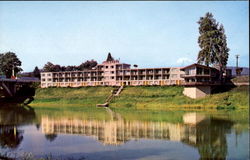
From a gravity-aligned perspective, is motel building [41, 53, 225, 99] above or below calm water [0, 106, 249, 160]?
above

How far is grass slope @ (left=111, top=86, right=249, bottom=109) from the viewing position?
173ft

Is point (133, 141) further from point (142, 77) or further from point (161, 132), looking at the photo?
point (142, 77)

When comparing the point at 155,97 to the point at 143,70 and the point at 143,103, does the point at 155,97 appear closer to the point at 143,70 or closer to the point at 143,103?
the point at 143,103

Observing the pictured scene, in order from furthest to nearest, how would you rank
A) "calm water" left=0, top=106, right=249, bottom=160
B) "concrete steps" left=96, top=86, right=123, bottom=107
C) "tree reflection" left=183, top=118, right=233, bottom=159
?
1. "concrete steps" left=96, top=86, right=123, bottom=107
2. "tree reflection" left=183, top=118, right=233, bottom=159
3. "calm water" left=0, top=106, right=249, bottom=160

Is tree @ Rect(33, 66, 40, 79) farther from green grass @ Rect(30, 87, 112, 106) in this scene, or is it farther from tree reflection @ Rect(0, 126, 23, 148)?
tree reflection @ Rect(0, 126, 23, 148)

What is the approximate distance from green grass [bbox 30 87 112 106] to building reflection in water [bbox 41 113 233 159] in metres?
32.8

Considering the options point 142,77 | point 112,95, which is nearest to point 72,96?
point 112,95

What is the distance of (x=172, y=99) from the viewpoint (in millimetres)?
59656

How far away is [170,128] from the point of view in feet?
102

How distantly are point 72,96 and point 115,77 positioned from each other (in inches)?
649

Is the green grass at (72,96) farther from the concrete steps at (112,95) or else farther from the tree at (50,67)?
the tree at (50,67)

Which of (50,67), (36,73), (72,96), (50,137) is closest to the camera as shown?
(50,137)

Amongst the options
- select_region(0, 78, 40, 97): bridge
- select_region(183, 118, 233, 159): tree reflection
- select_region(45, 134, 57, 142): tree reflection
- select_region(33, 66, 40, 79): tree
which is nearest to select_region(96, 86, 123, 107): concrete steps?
select_region(0, 78, 40, 97): bridge

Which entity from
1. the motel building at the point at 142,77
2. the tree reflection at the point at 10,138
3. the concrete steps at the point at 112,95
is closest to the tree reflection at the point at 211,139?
the tree reflection at the point at 10,138
